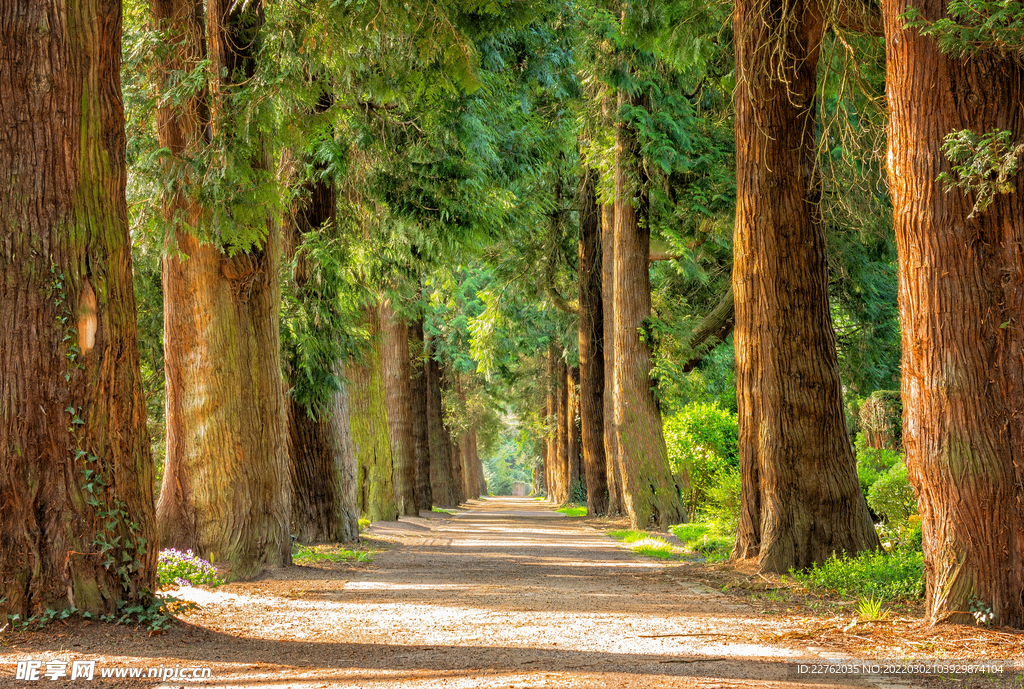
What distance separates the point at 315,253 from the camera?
1201 centimetres

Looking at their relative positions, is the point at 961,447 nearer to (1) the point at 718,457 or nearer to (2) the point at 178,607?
(2) the point at 178,607

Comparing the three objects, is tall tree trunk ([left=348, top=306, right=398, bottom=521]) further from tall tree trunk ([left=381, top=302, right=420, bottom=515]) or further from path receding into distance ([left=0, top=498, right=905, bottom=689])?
path receding into distance ([left=0, top=498, right=905, bottom=689])

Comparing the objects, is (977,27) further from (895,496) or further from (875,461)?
(875,461)

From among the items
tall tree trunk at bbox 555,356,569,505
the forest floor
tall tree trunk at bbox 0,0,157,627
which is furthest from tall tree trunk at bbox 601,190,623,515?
tall tree trunk at bbox 0,0,157,627

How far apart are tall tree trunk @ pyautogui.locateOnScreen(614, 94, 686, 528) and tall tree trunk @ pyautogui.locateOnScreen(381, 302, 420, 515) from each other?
6.79 meters

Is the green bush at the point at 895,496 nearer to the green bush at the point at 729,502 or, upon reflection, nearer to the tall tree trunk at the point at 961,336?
the green bush at the point at 729,502

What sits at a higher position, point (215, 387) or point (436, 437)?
point (215, 387)

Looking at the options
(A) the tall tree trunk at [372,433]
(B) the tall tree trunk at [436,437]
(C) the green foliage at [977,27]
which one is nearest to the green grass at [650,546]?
(A) the tall tree trunk at [372,433]

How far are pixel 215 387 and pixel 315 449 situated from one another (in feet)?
13.0

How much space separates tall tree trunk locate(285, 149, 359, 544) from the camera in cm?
1276

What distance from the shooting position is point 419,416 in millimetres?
25672

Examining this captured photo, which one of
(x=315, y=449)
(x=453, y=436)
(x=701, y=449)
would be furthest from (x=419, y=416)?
(x=315, y=449)

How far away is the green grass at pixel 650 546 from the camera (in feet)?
40.3

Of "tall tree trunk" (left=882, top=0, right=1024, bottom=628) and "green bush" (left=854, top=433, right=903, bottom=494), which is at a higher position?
"tall tree trunk" (left=882, top=0, right=1024, bottom=628)
